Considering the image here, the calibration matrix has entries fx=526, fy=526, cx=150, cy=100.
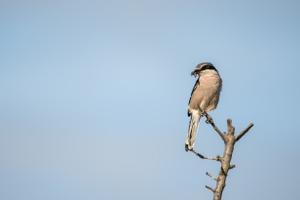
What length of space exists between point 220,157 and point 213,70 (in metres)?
9.34

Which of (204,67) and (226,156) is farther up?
(204,67)

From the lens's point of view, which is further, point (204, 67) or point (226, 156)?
point (204, 67)

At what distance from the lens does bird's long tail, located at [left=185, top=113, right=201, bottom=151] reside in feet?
40.4

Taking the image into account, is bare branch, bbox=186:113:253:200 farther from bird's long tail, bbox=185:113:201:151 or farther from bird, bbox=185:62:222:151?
bird, bbox=185:62:222:151

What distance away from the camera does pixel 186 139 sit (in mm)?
12273

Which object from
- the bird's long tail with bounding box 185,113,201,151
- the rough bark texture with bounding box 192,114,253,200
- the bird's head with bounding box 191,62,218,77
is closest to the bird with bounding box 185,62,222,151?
the bird's head with bounding box 191,62,218,77

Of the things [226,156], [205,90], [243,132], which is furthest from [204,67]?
[226,156]

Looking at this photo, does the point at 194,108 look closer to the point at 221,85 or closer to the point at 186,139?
the point at 221,85

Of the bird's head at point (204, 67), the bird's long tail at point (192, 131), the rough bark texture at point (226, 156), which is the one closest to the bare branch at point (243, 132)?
the rough bark texture at point (226, 156)

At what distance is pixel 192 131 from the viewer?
44.4 feet

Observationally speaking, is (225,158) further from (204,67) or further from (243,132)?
(204,67)

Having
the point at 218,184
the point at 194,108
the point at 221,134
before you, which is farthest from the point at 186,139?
the point at 218,184

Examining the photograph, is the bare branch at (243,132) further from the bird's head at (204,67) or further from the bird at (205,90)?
the bird's head at (204,67)

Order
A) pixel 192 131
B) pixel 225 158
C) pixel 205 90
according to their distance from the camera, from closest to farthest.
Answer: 1. pixel 225 158
2. pixel 192 131
3. pixel 205 90
